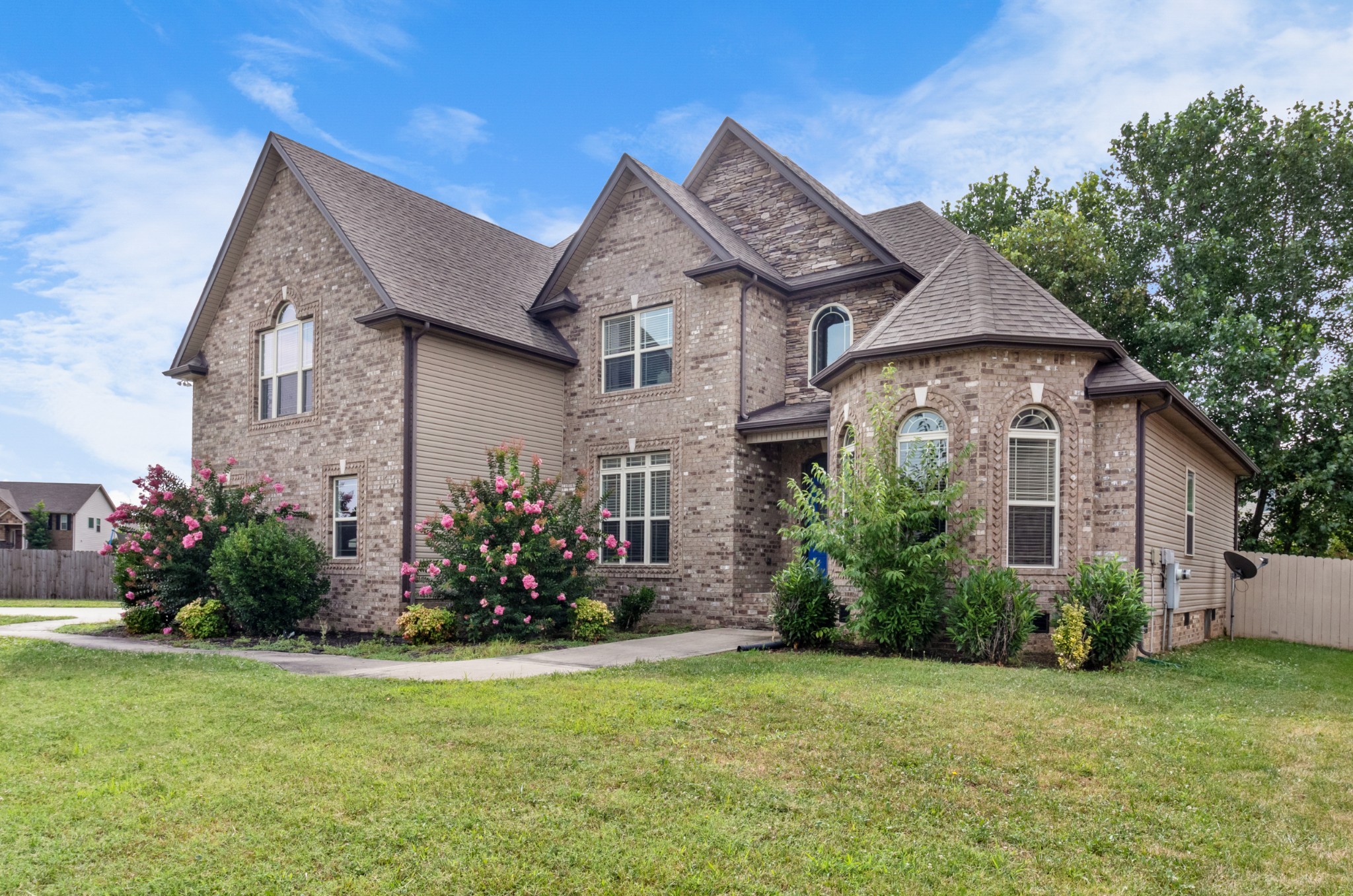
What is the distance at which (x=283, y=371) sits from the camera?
17.7 meters

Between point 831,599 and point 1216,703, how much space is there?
5108 millimetres

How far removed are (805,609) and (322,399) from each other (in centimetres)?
959

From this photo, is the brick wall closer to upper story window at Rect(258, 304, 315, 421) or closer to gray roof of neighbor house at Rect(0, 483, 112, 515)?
upper story window at Rect(258, 304, 315, 421)

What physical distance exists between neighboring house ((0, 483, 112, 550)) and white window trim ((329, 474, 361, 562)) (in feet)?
154

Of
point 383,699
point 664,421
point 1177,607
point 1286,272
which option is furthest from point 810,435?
point 1286,272

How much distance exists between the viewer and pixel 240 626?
620 inches

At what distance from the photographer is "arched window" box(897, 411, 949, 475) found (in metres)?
12.2

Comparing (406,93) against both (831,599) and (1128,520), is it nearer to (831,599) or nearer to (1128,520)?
(831,599)

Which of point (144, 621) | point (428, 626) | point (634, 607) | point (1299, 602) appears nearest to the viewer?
point (428, 626)

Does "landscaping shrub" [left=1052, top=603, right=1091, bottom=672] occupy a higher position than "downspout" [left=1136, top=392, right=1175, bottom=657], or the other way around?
"downspout" [left=1136, top=392, right=1175, bottom=657]

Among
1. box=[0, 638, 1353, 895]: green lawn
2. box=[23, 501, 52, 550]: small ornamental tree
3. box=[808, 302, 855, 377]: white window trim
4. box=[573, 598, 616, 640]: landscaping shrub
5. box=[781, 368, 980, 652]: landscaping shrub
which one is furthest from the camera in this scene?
box=[23, 501, 52, 550]: small ornamental tree

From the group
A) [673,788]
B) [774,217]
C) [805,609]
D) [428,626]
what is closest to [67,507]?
[428,626]

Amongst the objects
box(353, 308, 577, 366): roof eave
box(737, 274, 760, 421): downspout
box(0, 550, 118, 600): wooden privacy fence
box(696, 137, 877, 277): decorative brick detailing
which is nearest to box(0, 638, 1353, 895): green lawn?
box(353, 308, 577, 366): roof eave

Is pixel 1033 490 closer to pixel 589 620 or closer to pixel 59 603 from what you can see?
pixel 589 620
